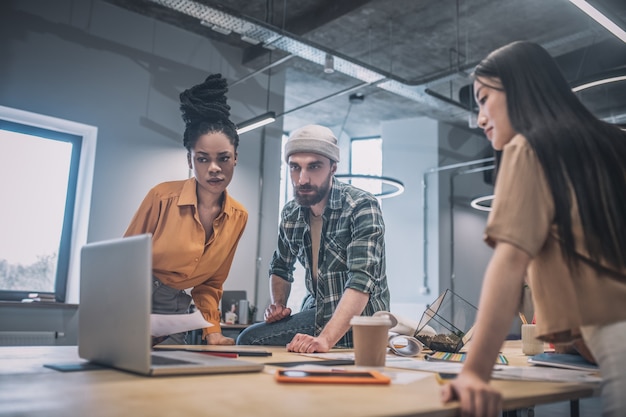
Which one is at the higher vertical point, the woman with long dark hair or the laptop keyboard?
the woman with long dark hair

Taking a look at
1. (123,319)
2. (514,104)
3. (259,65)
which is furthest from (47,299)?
(514,104)

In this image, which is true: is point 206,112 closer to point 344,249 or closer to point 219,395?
point 344,249

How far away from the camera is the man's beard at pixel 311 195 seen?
2.55 metres

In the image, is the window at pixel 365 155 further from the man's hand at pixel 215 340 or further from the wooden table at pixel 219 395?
the wooden table at pixel 219 395

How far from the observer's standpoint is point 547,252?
1096mm

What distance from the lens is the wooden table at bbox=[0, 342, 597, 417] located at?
2.45ft

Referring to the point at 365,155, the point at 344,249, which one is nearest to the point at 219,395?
the point at 344,249

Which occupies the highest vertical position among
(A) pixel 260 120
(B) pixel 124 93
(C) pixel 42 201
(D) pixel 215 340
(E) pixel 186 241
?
(B) pixel 124 93

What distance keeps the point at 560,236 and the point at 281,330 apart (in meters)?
1.57

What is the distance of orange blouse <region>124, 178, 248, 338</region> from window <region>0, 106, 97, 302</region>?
12.0ft

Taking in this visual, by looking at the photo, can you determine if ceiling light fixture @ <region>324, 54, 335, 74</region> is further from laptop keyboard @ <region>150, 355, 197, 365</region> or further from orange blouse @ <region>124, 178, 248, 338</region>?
laptop keyboard @ <region>150, 355, 197, 365</region>

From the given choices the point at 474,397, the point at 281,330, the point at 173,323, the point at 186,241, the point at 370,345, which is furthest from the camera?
the point at 281,330

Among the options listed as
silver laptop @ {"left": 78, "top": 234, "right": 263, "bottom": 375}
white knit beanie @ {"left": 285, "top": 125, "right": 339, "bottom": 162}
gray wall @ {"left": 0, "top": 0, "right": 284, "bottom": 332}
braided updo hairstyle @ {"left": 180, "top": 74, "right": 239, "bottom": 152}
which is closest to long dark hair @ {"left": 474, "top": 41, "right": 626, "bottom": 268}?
silver laptop @ {"left": 78, "top": 234, "right": 263, "bottom": 375}

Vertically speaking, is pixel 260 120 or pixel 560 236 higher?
pixel 260 120
